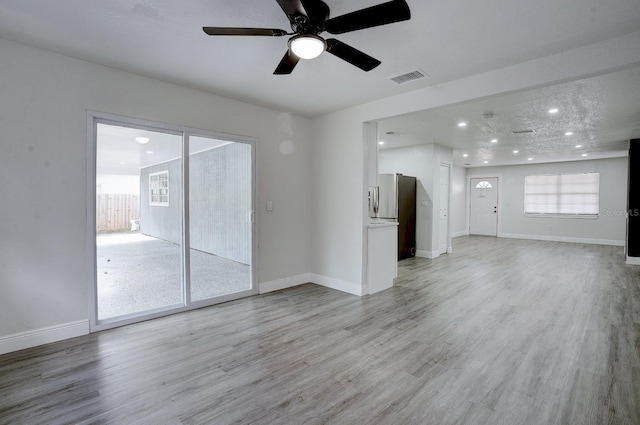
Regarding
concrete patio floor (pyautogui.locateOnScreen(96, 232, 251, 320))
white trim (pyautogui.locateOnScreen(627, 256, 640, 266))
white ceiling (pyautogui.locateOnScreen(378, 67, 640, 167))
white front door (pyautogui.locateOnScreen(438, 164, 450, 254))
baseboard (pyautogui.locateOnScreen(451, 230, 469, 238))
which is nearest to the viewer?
concrete patio floor (pyautogui.locateOnScreen(96, 232, 251, 320))

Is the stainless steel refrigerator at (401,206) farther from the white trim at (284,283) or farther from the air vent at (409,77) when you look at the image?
the air vent at (409,77)

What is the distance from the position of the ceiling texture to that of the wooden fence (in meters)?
1.38

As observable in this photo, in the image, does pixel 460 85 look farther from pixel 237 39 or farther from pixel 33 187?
pixel 33 187

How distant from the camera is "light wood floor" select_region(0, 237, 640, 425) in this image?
6.30ft

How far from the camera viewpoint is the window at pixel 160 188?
376 cm

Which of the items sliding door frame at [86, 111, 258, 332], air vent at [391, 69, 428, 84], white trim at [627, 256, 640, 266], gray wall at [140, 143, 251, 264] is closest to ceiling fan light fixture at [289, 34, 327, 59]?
air vent at [391, 69, 428, 84]

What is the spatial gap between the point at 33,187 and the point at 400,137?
19.3ft

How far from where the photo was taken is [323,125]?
4.79 m

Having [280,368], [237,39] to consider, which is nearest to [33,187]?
[237,39]

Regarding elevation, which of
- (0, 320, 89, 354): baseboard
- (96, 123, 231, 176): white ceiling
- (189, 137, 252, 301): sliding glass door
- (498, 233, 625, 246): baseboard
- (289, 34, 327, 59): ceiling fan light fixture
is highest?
(289, 34, 327, 59): ceiling fan light fixture

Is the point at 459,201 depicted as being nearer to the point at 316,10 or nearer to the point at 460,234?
the point at 460,234

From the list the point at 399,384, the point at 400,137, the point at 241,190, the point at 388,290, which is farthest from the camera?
the point at 400,137

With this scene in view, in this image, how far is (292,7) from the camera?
1.76 meters

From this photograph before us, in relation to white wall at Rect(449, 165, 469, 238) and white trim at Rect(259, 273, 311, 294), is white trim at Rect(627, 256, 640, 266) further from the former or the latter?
white trim at Rect(259, 273, 311, 294)
